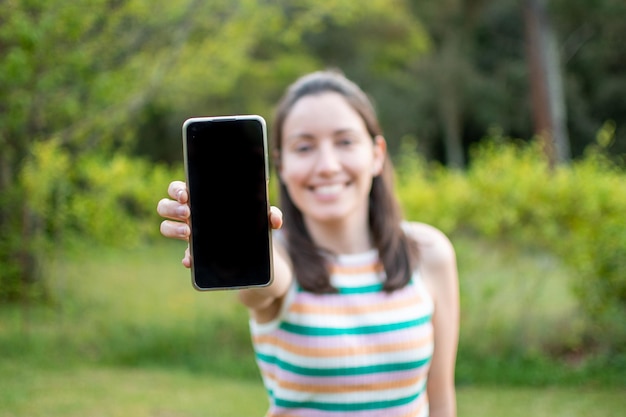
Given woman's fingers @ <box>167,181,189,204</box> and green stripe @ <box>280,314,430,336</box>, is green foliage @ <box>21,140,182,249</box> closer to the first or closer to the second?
green stripe @ <box>280,314,430,336</box>

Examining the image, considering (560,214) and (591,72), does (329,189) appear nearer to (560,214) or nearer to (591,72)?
(560,214)

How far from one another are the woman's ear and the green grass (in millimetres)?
3321

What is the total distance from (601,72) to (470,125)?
4762 millimetres

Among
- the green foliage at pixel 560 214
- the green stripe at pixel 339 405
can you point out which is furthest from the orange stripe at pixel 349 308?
the green foliage at pixel 560 214

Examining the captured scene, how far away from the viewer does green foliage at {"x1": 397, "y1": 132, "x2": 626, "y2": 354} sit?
551 centimetres

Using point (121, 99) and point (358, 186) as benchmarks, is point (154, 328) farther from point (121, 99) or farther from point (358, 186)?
point (358, 186)

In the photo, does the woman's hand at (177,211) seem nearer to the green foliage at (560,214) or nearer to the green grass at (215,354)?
the green grass at (215,354)

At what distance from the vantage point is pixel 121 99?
7.45 meters

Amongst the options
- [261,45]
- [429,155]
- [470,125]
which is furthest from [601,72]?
[261,45]

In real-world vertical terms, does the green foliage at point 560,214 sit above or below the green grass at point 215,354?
above

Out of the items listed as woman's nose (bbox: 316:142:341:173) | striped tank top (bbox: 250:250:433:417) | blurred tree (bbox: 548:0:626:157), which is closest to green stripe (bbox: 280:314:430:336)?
striped tank top (bbox: 250:250:433:417)

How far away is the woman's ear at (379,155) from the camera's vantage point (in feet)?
6.96

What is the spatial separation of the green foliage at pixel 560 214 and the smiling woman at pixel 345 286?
3738 millimetres

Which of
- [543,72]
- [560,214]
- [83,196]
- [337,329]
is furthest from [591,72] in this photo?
[337,329]
